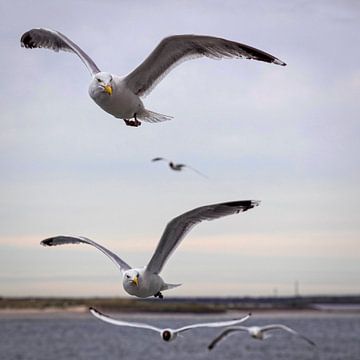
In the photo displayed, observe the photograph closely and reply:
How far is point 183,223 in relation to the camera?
31.3ft

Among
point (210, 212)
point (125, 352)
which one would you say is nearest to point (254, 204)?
point (210, 212)

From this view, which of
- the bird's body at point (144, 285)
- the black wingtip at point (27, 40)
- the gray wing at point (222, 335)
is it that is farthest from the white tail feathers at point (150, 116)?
the gray wing at point (222, 335)

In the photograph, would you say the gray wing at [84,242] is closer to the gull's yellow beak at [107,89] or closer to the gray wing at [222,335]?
the gull's yellow beak at [107,89]

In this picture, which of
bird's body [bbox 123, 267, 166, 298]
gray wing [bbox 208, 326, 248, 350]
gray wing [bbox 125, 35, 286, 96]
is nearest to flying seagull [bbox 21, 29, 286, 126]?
gray wing [bbox 125, 35, 286, 96]

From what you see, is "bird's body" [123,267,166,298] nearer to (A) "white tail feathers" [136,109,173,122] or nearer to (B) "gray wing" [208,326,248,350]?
(A) "white tail feathers" [136,109,173,122]

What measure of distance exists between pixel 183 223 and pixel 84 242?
0.96 metres

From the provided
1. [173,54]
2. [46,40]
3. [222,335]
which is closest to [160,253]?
[173,54]

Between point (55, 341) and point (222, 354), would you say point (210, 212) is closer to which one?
point (222, 354)

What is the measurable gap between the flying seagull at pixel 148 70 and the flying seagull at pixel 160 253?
1.05 metres

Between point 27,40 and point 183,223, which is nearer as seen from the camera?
point 183,223

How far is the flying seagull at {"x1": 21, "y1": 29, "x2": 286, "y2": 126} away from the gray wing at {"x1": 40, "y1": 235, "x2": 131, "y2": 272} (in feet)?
3.65

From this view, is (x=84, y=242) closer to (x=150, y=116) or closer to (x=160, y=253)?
(x=160, y=253)

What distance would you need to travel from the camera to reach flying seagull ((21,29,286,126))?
9.36 m

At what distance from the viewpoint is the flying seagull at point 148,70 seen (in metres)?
9.36
